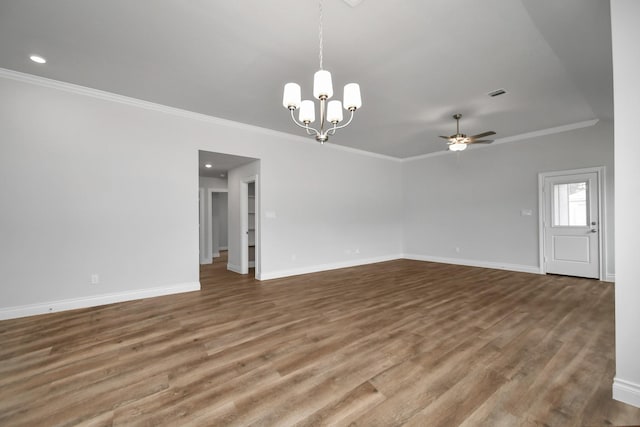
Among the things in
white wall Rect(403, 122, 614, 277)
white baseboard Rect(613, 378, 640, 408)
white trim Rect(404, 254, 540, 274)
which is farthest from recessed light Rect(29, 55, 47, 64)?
white trim Rect(404, 254, 540, 274)

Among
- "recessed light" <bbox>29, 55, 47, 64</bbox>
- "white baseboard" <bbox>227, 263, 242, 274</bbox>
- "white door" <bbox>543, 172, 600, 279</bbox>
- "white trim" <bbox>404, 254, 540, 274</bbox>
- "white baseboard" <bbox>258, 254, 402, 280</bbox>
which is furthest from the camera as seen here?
"white baseboard" <bbox>227, 263, 242, 274</bbox>

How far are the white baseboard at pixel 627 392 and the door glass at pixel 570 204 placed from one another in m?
4.78

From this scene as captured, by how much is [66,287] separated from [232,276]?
103 inches

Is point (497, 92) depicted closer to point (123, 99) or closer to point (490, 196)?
point (490, 196)

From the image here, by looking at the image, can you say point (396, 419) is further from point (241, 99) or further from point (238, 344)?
point (241, 99)

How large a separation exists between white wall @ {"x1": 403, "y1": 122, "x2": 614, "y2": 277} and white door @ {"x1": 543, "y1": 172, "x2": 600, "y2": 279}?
182 millimetres

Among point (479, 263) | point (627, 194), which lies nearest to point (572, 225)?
point (479, 263)

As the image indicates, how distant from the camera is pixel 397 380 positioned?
6.47ft

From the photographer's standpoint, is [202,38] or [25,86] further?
[25,86]

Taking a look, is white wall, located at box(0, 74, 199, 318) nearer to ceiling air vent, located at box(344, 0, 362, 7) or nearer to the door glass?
ceiling air vent, located at box(344, 0, 362, 7)

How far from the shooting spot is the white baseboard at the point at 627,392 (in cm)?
167

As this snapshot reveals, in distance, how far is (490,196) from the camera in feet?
21.1

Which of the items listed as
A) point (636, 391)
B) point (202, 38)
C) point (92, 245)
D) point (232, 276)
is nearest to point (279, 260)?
point (232, 276)

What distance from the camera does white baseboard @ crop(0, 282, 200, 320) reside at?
3.25 metres
